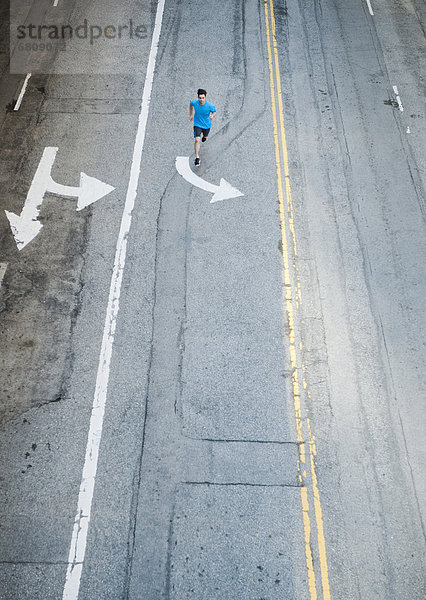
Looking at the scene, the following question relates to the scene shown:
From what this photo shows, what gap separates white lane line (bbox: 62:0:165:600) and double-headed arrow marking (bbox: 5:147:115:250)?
30.1 inches

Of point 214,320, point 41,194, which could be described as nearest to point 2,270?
point 41,194

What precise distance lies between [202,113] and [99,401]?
6471mm

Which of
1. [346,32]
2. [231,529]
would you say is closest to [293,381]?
[231,529]

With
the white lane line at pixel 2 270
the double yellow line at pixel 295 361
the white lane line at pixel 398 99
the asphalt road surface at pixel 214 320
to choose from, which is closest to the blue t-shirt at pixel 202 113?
the asphalt road surface at pixel 214 320

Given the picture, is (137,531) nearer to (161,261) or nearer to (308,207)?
(161,261)

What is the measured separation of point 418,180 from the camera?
12.2 meters

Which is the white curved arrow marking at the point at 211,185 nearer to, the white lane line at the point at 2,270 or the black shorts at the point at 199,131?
the black shorts at the point at 199,131

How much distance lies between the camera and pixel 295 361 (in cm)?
936

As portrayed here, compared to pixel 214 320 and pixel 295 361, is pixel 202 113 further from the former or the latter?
pixel 295 361

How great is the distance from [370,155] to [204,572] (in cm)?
958

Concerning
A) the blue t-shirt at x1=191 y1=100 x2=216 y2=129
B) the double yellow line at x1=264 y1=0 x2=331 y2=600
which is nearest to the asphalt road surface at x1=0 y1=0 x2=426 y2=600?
the double yellow line at x1=264 y1=0 x2=331 y2=600

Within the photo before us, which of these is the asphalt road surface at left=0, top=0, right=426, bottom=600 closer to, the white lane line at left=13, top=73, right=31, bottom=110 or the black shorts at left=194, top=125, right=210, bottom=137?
the white lane line at left=13, top=73, right=31, bottom=110

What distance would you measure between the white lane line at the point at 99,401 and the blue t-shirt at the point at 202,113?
1634mm

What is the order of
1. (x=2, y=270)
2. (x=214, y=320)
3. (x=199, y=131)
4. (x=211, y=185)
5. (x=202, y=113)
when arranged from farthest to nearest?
1. (x=199, y=131)
2. (x=211, y=185)
3. (x=202, y=113)
4. (x=2, y=270)
5. (x=214, y=320)
